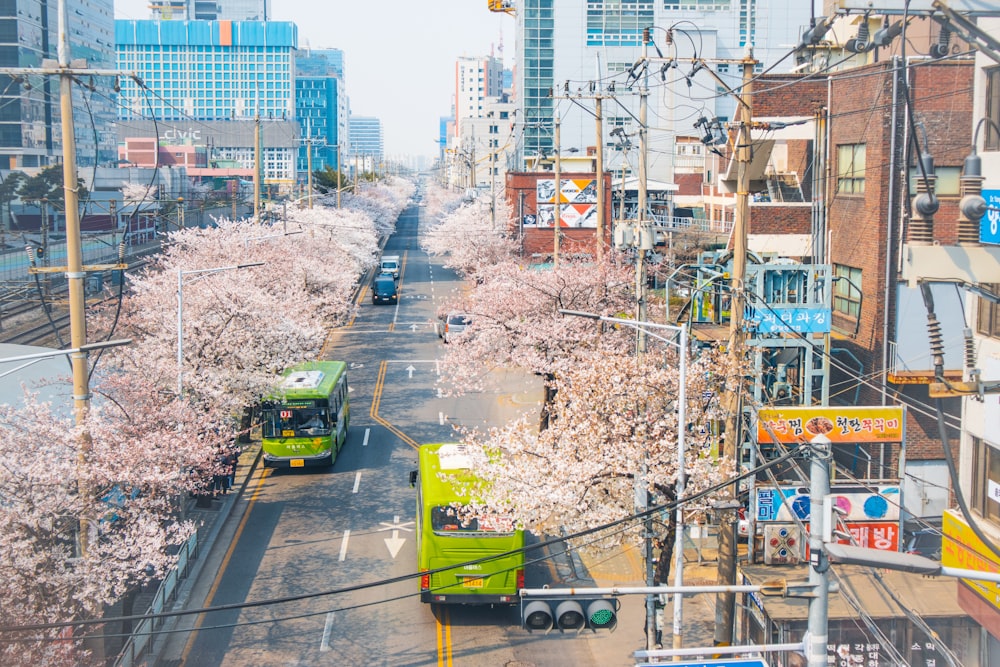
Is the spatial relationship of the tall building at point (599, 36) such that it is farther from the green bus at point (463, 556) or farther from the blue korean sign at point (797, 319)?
the green bus at point (463, 556)

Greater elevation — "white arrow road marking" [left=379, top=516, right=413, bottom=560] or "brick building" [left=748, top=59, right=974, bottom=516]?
"brick building" [left=748, top=59, right=974, bottom=516]

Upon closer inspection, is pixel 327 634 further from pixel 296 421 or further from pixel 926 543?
pixel 926 543

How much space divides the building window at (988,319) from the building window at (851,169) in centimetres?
957

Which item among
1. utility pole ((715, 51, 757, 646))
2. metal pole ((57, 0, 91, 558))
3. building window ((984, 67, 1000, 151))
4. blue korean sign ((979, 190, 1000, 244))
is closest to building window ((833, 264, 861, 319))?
building window ((984, 67, 1000, 151))

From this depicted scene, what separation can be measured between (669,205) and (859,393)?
114 feet

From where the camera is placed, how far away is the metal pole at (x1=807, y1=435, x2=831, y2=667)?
895 cm

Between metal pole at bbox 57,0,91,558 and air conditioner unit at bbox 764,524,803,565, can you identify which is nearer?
metal pole at bbox 57,0,91,558

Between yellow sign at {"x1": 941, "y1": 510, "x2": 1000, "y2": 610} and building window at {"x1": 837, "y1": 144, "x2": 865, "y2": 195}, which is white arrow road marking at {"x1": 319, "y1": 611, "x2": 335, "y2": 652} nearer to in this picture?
yellow sign at {"x1": 941, "y1": 510, "x2": 1000, "y2": 610}

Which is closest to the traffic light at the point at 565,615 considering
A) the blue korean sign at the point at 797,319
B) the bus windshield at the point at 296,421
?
the blue korean sign at the point at 797,319

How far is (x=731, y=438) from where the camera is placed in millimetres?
15922

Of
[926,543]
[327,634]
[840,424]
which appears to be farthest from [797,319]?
[327,634]

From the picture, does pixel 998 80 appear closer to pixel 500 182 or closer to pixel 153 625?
pixel 153 625

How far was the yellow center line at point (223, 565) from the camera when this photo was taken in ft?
62.6

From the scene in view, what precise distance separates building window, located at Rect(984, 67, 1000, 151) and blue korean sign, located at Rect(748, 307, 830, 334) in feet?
23.2
